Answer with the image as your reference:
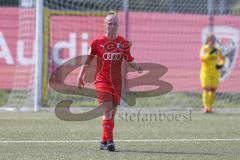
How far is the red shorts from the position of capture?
9023 mm

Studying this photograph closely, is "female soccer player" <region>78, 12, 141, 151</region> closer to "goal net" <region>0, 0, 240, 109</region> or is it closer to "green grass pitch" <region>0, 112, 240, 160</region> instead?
"green grass pitch" <region>0, 112, 240, 160</region>

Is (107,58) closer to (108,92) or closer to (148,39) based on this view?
(108,92)

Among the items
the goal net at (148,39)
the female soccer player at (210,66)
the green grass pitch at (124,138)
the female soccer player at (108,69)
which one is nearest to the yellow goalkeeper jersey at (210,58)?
the female soccer player at (210,66)

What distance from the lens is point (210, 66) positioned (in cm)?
1645

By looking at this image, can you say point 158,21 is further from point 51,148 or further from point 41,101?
point 51,148

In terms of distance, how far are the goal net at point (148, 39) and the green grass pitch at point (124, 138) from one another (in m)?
3.03

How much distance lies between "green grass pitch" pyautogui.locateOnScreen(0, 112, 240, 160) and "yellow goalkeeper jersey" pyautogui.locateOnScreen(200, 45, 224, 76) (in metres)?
2.28

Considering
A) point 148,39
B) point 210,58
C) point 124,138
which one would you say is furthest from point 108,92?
point 148,39

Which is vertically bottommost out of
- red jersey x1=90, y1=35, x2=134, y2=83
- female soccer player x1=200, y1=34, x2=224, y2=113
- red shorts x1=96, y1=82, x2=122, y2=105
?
female soccer player x1=200, y1=34, x2=224, y2=113

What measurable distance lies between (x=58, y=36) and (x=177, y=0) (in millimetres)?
3720

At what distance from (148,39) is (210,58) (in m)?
→ 2.43

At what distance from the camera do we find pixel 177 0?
61.4ft

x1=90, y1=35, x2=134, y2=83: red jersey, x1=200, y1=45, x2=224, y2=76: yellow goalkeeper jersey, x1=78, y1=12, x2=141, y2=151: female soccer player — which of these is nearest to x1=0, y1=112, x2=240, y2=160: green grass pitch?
x1=78, y1=12, x2=141, y2=151: female soccer player

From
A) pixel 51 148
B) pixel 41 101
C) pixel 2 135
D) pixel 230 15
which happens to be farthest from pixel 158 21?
pixel 51 148
